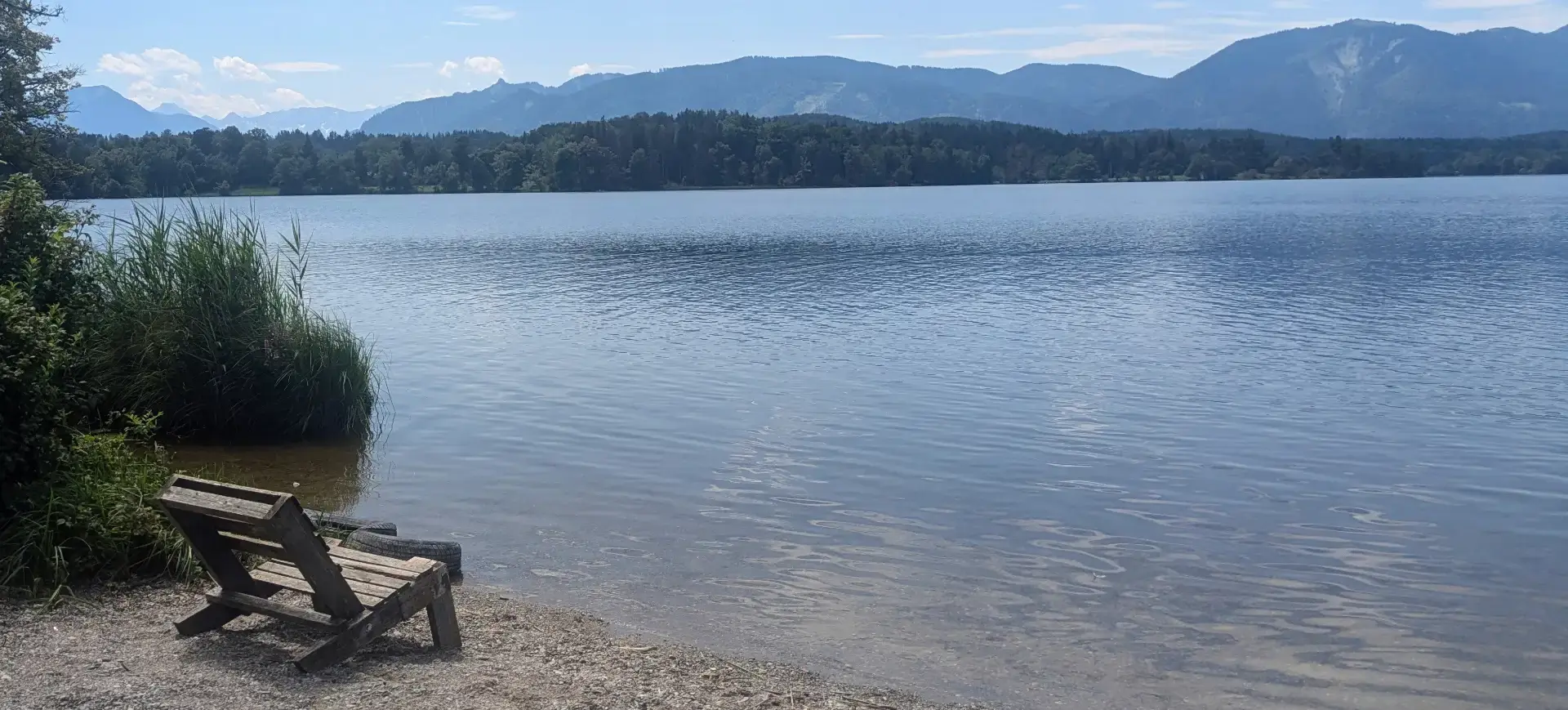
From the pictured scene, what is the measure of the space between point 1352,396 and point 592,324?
61.7 feet

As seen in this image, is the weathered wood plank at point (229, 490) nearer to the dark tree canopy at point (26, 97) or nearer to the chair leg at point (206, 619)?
the chair leg at point (206, 619)

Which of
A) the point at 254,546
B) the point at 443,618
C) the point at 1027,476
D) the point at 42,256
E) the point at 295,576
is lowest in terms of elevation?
the point at 1027,476

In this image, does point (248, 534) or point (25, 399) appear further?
point (25, 399)

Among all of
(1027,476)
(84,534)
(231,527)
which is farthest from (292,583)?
(1027,476)

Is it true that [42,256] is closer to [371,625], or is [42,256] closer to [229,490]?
[229,490]

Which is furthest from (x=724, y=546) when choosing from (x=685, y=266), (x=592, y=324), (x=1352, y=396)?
(x=685, y=266)

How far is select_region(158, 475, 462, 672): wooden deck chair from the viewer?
24.8 ft

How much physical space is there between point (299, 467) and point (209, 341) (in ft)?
7.33

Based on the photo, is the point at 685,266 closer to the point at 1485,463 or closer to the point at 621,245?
the point at 621,245

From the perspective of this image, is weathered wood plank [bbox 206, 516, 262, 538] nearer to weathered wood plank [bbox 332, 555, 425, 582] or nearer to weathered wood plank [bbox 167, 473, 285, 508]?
weathered wood plank [bbox 167, 473, 285, 508]

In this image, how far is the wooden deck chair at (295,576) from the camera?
7.55 m

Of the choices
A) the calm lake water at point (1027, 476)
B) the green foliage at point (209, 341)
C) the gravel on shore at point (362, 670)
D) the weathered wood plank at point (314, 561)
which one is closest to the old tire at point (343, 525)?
the calm lake water at point (1027, 476)

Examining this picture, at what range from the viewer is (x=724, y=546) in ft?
41.1

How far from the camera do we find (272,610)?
8.15m
